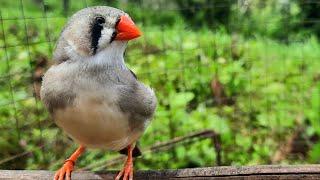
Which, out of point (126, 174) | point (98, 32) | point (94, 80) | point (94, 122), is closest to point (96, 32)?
point (98, 32)

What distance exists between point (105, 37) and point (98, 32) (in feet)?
0.11

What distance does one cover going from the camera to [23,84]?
14.1 ft

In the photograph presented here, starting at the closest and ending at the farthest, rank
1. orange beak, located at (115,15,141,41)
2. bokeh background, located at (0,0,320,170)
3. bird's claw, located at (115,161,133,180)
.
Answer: orange beak, located at (115,15,141,41), bird's claw, located at (115,161,133,180), bokeh background, located at (0,0,320,170)

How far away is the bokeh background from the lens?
4023 millimetres

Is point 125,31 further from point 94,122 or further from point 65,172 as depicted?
point 65,172

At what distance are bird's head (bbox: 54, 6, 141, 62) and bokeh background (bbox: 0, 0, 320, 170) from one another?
1264 millimetres

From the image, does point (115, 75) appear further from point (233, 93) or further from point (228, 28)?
point (228, 28)

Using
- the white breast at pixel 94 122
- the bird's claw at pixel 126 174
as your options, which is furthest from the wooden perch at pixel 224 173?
the white breast at pixel 94 122

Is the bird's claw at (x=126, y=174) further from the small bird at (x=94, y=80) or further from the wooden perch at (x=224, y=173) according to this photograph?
the small bird at (x=94, y=80)

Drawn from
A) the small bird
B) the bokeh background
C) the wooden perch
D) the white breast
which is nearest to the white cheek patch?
the small bird

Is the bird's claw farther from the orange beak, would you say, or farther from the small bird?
the orange beak

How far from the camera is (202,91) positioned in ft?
15.8

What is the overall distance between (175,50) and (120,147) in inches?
95.2

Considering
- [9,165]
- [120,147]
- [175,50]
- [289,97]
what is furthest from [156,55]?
[120,147]
